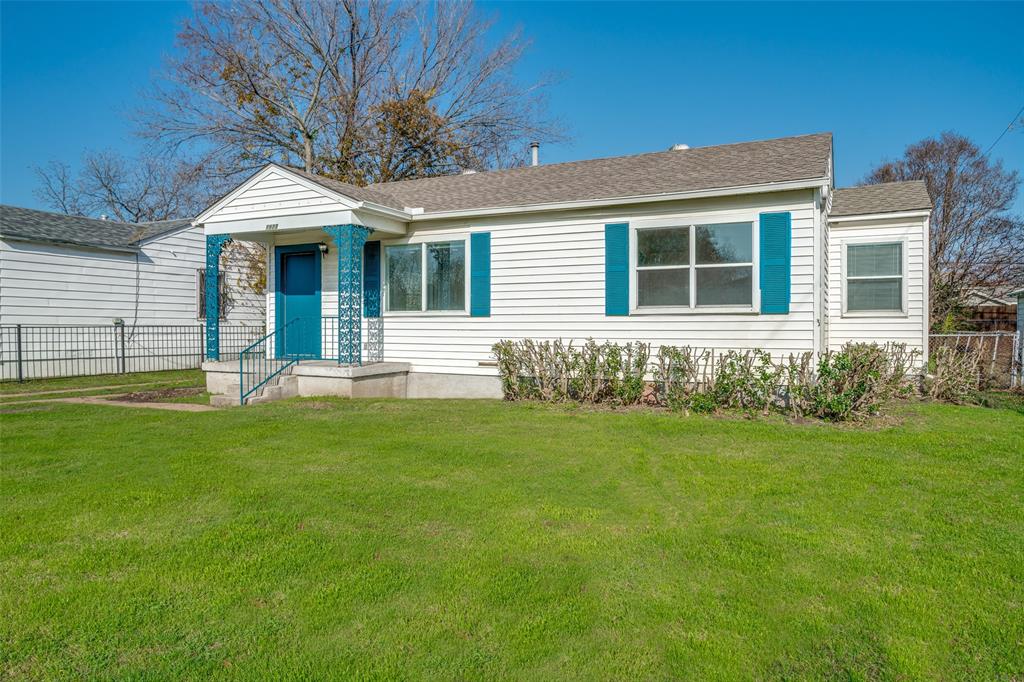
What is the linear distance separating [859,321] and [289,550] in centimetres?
1081

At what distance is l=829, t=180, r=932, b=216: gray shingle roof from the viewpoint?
37.2ft

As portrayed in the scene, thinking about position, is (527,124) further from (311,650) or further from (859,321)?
(311,650)

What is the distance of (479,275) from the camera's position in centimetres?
1105

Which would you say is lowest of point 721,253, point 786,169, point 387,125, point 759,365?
point 759,365

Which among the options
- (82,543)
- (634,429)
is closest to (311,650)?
(82,543)

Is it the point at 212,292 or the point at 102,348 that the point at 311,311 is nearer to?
the point at 212,292

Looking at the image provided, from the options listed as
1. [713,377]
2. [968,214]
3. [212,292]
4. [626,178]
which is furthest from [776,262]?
[968,214]

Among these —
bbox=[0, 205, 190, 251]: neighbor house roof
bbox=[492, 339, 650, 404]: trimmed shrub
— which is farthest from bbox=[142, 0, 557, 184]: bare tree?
bbox=[492, 339, 650, 404]: trimmed shrub

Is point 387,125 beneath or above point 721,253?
above

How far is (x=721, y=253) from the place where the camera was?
9.45 meters

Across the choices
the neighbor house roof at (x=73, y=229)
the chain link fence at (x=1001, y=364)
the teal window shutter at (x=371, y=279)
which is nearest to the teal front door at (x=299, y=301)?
the teal window shutter at (x=371, y=279)

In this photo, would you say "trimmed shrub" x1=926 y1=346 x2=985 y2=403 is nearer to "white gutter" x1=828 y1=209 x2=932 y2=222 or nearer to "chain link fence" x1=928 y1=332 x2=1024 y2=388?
"chain link fence" x1=928 y1=332 x2=1024 y2=388

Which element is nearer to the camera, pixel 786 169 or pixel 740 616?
pixel 740 616

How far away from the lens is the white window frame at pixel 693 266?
9.19 meters
